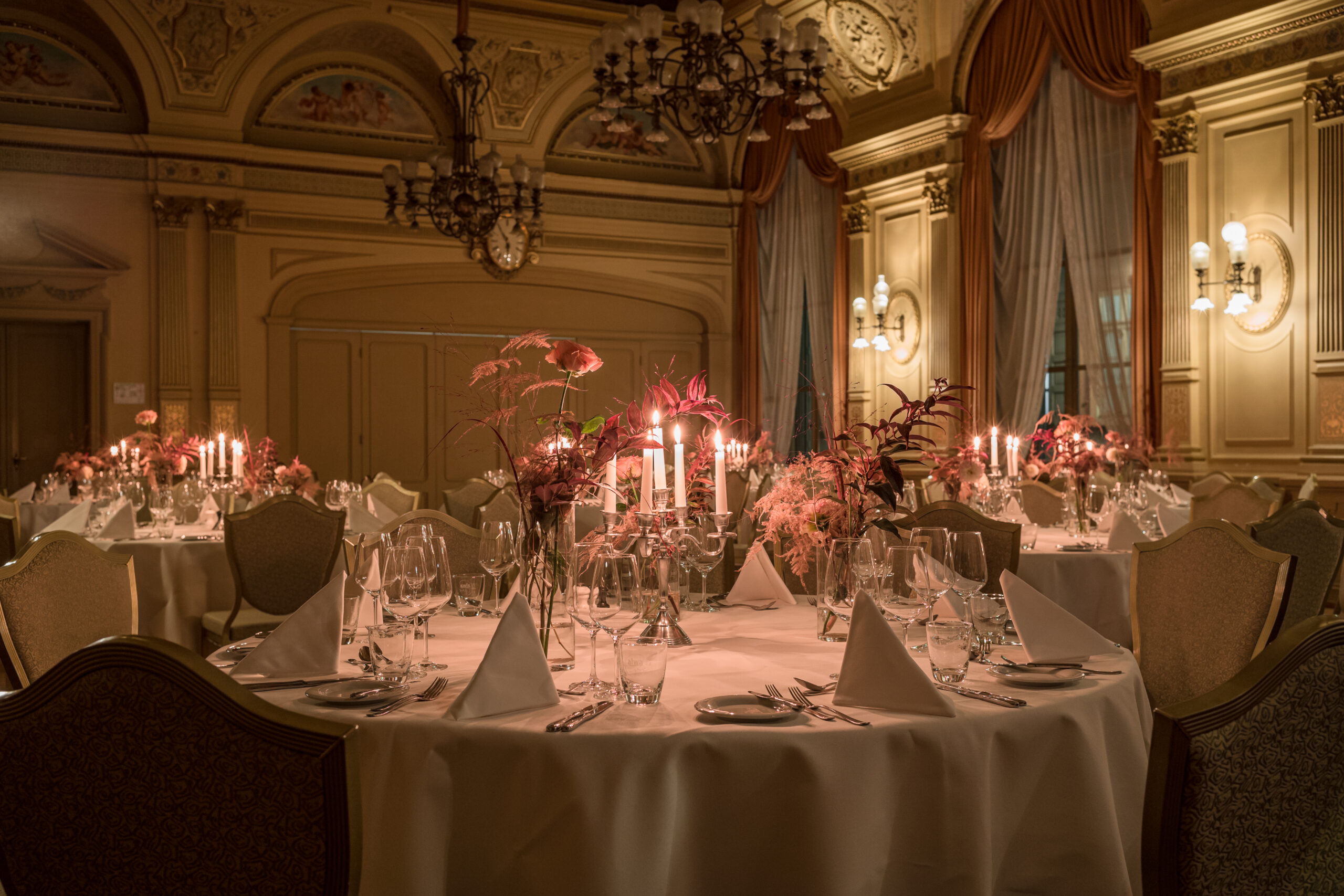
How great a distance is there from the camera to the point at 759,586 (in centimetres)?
299

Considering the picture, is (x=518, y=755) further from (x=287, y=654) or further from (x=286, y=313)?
(x=286, y=313)

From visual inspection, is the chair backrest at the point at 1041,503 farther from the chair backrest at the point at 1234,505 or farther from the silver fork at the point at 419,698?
the silver fork at the point at 419,698

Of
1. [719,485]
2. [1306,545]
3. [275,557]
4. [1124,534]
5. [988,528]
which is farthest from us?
[275,557]

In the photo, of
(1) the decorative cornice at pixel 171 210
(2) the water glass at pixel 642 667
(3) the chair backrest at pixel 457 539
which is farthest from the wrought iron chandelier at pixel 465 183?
(2) the water glass at pixel 642 667

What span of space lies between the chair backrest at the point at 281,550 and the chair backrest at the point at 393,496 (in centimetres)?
174

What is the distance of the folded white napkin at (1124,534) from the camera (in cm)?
446

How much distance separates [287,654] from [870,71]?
9.16 metres

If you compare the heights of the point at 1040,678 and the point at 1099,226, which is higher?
the point at 1099,226

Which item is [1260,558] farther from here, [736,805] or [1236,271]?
[1236,271]

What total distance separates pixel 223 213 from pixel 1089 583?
856cm

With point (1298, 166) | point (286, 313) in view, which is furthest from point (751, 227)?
point (1298, 166)

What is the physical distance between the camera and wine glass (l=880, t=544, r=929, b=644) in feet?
6.67

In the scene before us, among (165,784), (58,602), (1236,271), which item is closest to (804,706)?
(165,784)

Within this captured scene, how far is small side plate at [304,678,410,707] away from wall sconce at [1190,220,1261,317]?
6.51m
